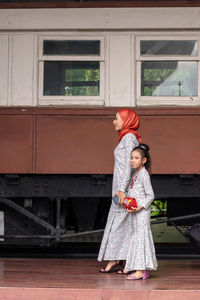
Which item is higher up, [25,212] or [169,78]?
[169,78]

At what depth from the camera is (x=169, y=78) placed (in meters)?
6.14

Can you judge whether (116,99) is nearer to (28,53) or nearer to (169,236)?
(28,53)

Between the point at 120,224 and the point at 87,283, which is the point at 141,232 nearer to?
the point at 120,224

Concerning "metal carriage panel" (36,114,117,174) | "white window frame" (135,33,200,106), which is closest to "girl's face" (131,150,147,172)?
"metal carriage panel" (36,114,117,174)

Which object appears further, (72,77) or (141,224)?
(72,77)

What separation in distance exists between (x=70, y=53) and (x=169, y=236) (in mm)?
6346

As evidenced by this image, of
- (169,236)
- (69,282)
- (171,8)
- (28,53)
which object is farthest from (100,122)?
(169,236)

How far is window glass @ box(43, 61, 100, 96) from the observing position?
20.2ft

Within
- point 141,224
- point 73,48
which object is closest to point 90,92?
point 73,48

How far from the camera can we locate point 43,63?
6172 millimetres

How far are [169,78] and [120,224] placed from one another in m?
1.98

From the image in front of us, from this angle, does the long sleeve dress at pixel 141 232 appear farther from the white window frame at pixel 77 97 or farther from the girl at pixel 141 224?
the white window frame at pixel 77 97

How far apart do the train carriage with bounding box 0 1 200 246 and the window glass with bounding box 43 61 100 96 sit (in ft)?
0.04

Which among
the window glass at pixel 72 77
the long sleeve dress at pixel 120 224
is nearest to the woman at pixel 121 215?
the long sleeve dress at pixel 120 224
